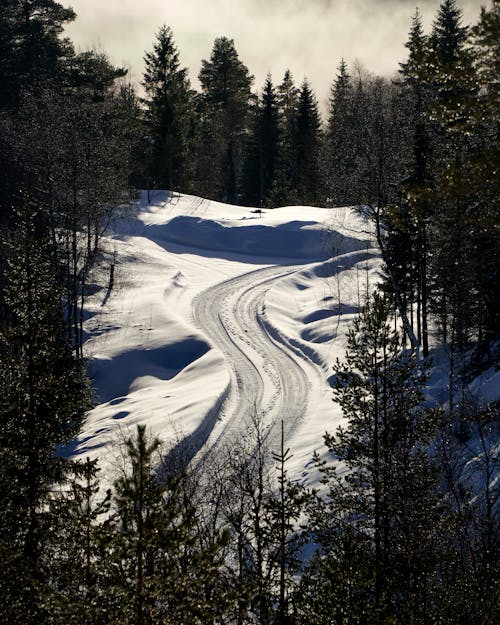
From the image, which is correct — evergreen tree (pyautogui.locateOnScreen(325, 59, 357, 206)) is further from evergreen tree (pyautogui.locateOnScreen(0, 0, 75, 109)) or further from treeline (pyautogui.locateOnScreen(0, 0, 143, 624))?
evergreen tree (pyautogui.locateOnScreen(0, 0, 75, 109))

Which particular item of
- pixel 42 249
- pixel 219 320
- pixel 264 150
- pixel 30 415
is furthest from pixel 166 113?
pixel 30 415

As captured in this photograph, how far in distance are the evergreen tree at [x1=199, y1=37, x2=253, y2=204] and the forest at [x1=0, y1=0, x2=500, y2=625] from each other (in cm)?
31

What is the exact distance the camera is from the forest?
24.0 ft

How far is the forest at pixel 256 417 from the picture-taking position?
7.32 meters

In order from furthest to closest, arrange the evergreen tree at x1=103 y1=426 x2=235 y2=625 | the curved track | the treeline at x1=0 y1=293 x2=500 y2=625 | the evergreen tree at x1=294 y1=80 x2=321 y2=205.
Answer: the evergreen tree at x1=294 y1=80 x2=321 y2=205 < the curved track < the treeline at x1=0 y1=293 x2=500 y2=625 < the evergreen tree at x1=103 y1=426 x2=235 y2=625

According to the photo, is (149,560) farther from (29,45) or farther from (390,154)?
(29,45)

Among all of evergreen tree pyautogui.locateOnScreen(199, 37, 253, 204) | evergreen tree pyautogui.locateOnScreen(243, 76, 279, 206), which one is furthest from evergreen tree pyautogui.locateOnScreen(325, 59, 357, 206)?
evergreen tree pyautogui.locateOnScreen(199, 37, 253, 204)

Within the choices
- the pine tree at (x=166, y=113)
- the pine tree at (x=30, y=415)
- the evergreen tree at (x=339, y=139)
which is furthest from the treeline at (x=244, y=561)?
the pine tree at (x=166, y=113)

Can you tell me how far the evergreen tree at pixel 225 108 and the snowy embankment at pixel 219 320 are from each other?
13373mm

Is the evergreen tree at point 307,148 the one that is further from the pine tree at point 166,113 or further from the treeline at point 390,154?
the pine tree at point 166,113

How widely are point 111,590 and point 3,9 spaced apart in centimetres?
4788

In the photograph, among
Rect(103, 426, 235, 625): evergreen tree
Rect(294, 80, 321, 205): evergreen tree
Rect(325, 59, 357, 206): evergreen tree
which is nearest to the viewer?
Rect(103, 426, 235, 625): evergreen tree

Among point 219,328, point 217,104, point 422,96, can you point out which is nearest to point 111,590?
point 219,328

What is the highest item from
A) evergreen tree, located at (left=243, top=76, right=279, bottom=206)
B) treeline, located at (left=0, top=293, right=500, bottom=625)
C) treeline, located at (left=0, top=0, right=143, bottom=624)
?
evergreen tree, located at (left=243, top=76, right=279, bottom=206)
